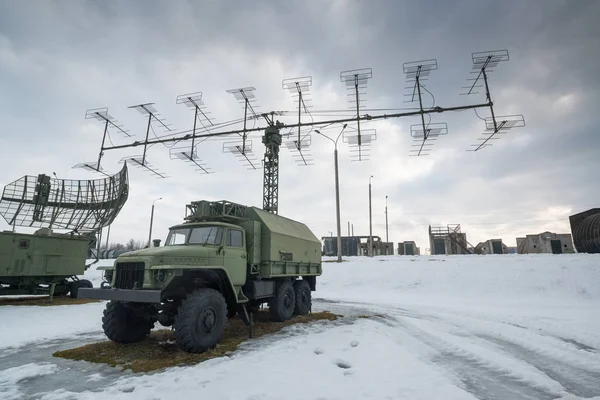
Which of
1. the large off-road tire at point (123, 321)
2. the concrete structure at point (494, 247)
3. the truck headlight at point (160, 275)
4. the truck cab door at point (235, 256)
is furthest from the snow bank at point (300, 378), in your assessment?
the concrete structure at point (494, 247)

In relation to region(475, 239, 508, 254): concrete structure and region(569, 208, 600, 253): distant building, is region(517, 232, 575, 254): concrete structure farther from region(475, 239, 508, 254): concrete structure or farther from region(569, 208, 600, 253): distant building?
region(475, 239, 508, 254): concrete structure

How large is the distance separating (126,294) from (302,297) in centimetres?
680

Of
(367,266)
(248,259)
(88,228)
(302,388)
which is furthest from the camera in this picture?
(367,266)

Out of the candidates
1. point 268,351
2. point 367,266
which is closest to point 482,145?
point 268,351

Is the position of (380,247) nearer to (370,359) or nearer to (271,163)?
(271,163)

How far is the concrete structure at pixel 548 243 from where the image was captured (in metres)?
29.2

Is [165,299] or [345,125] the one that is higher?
[345,125]

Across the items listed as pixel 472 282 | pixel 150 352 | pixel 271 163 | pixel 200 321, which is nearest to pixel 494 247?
pixel 472 282

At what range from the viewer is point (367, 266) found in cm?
2409

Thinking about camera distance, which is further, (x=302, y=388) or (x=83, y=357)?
(x=83, y=357)

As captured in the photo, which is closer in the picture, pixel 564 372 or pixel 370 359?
pixel 564 372

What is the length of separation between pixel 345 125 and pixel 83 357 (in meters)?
11.6

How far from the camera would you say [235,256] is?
28.8 feet

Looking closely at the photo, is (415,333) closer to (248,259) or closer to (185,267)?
(248,259)
